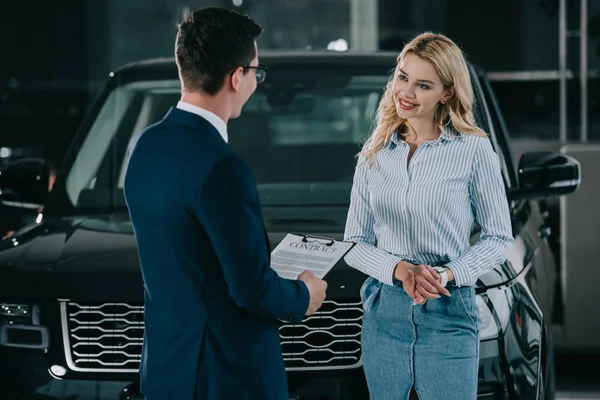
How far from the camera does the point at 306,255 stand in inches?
114

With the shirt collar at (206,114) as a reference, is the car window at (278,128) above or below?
below

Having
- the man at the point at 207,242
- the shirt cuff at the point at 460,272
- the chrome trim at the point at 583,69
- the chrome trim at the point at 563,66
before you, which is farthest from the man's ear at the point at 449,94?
the chrome trim at the point at 563,66

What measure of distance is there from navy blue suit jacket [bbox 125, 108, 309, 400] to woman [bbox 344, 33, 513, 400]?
0.47m

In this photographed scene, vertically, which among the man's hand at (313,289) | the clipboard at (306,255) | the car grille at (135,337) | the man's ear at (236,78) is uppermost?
the man's ear at (236,78)

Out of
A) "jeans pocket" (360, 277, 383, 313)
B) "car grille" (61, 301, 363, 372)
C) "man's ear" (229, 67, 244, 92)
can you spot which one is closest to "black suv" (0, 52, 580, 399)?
"car grille" (61, 301, 363, 372)

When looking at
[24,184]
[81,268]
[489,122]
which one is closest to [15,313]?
[81,268]

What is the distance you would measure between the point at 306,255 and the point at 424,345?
0.42 meters

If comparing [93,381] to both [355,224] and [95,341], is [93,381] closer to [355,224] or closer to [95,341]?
[95,341]

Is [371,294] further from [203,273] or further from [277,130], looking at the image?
[277,130]

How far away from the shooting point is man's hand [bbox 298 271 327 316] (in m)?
2.69

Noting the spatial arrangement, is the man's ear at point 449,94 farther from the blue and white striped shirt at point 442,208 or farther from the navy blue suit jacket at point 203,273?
the navy blue suit jacket at point 203,273

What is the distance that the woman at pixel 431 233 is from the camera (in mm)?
3010

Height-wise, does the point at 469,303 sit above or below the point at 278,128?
below

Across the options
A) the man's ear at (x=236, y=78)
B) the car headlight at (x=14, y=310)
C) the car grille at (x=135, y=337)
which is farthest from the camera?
the car headlight at (x=14, y=310)
